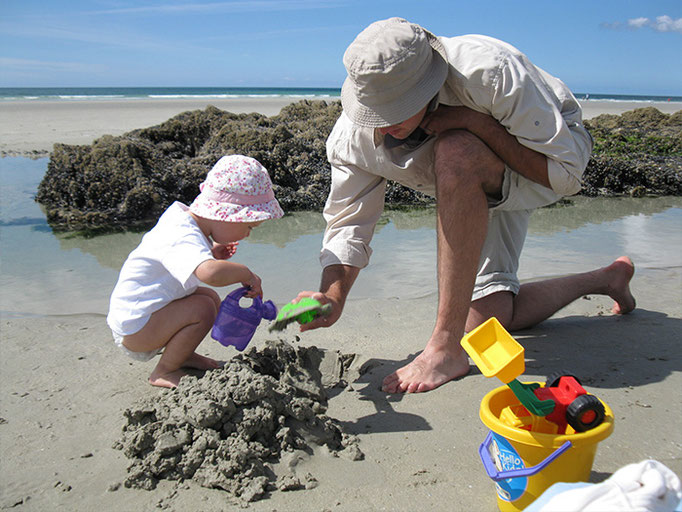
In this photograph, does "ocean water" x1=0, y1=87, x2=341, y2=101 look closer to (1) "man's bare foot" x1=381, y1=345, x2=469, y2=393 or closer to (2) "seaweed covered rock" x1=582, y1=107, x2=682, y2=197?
(2) "seaweed covered rock" x1=582, y1=107, x2=682, y2=197

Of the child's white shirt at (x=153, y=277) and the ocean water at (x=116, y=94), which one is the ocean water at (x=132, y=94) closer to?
the ocean water at (x=116, y=94)

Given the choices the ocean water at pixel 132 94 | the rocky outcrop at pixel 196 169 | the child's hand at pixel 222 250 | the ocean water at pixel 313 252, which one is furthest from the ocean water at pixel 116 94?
the child's hand at pixel 222 250

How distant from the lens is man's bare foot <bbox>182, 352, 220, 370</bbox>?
2.49 m

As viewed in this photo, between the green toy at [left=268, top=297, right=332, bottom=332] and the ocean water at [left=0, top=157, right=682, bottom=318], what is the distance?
1.10 meters

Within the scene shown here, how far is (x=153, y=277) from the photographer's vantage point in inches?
93.0

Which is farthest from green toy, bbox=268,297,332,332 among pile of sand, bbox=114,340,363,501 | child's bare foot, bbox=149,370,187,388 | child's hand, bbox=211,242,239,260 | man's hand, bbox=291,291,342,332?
child's hand, bbox=211,242,239,260

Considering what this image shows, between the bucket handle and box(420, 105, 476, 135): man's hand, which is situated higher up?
box(420, 105, 476, 135): man's hand

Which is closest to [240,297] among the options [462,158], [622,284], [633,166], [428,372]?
[428,372]

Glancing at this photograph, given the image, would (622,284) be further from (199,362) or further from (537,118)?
(199,362)

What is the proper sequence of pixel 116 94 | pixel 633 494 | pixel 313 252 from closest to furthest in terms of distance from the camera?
pixel 633 494
pixel 313 252
pixel 116 94

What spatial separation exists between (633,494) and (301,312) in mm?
1267

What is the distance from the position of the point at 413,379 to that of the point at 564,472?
0.85 m

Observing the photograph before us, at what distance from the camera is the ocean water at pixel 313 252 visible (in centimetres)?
345

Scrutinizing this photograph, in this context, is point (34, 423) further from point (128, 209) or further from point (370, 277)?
point (128, 209)
